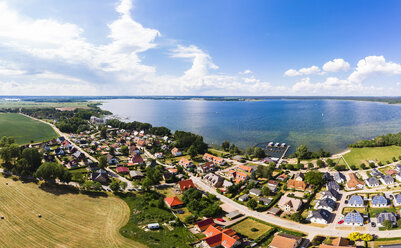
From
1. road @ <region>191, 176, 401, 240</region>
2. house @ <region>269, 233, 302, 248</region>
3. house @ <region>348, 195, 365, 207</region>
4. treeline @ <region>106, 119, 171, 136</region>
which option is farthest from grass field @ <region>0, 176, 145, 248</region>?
treeline @ <region>106, 119, 171, 136</region>

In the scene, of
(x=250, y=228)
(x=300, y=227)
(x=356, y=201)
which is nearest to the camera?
(x=250, y=228)

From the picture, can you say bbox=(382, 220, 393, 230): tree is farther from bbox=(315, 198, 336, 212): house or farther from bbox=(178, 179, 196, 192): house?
bbox=(178, 179, 196, 192): house

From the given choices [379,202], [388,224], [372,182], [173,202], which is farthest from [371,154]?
[173,202]

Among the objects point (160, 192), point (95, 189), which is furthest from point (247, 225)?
point (95, 189)

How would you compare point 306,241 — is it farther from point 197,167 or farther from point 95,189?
point 95,189

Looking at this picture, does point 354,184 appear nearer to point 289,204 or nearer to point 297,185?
point 297,185

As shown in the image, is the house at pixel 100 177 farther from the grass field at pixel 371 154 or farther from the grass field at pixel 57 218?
the grass field at pixel 371 154

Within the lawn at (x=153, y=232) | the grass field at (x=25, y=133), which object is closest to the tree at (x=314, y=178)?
the lawn at (x=153, y=232)
